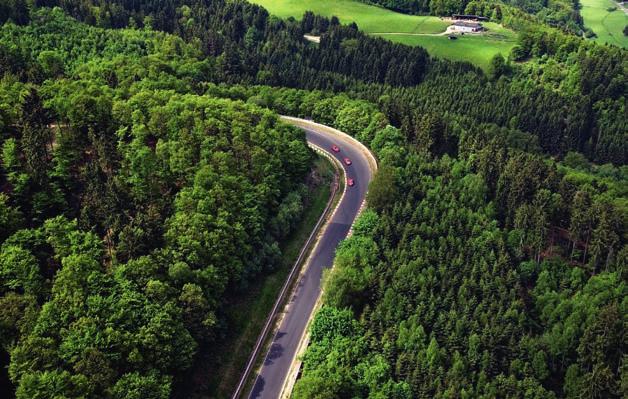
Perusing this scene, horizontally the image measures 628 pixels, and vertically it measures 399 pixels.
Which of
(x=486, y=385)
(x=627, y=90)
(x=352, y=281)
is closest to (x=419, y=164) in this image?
(x=352, y=281)

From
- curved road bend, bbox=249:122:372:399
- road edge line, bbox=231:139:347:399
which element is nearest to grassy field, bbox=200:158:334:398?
road edge line, bbox=231:139:347:399

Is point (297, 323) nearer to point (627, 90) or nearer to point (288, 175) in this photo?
point (288, 175)

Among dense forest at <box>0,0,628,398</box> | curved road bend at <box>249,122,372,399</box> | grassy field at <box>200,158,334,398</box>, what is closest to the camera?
dense forest at <box>0,0,628,398</box>

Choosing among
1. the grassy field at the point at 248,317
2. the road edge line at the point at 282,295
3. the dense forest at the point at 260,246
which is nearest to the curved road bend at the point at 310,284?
the road edge line at the point at 282,295

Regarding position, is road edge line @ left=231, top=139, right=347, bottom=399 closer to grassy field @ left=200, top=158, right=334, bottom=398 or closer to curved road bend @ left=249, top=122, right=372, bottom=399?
grassy field @ left=200, top=158, right=334, bottom=398

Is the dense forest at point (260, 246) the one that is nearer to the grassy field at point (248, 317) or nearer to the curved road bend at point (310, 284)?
the grassy field at point (248, 317)

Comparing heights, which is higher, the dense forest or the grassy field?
the dense forest
